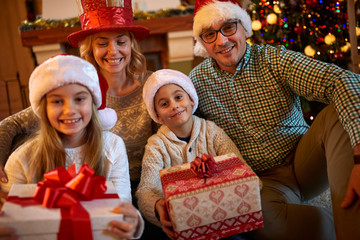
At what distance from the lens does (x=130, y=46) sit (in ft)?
6.52

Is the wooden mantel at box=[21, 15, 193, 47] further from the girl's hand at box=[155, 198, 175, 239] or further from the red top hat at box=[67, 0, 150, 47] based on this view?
the girl's hand at box=[155, 198, 175, 239]

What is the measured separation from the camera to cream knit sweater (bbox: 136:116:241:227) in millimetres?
1616

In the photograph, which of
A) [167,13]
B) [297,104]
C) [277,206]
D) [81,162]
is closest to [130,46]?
[81,162]

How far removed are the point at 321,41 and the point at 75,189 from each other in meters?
2.86

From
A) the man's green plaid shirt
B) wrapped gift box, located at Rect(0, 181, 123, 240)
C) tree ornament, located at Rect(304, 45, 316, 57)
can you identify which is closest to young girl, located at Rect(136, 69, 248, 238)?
the man's green plaid shirt

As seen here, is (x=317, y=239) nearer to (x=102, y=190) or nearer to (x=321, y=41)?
(x=102, y=190)

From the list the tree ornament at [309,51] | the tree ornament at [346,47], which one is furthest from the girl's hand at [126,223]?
the tree ornament at [346,47]

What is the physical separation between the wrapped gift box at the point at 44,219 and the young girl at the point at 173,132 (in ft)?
1.57

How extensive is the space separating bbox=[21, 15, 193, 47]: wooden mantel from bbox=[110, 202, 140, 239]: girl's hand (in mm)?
2938

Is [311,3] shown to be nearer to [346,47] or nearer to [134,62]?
[346,47]

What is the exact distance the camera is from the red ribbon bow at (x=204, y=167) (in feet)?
4.48

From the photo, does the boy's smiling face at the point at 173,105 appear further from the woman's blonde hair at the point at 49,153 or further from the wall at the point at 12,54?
the wall at the point at 12,54

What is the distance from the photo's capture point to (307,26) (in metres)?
3.31

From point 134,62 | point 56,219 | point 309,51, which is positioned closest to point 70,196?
point 56,219
